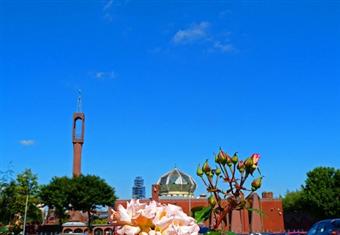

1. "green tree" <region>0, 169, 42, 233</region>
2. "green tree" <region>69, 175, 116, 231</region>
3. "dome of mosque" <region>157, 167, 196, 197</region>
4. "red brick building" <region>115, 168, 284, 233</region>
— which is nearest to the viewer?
"green tree" <region>0, 169, 42, 233</region>

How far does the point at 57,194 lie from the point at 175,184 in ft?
64.6

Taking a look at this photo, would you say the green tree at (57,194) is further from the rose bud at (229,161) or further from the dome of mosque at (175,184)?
the rose bud at (229,161)

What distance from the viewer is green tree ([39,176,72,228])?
45969 millimetres

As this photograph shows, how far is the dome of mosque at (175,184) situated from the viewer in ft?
198

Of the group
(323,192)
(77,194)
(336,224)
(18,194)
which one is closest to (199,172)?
(336,224)

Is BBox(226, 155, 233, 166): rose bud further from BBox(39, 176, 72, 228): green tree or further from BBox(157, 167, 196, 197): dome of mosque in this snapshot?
BBox(157, 167, 196, 197): dome of mosque

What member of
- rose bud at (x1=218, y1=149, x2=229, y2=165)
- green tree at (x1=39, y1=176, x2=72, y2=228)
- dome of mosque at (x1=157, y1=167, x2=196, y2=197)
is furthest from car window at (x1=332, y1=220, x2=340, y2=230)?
dome of mosque at (x1=157, y1=167, x2=196, y2=197)

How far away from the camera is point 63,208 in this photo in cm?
4756

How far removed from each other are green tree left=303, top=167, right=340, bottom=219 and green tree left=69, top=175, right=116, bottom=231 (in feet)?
70.5

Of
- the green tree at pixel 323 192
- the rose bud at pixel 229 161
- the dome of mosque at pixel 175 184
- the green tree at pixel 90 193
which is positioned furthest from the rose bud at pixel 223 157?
the dome of mosque at pixel 175 184

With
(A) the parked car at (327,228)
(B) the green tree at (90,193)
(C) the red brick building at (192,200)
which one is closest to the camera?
(A) the parked car at (327,228)

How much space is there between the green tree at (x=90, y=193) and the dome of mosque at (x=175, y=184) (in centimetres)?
1313

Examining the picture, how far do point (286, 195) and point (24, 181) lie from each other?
1743 inches

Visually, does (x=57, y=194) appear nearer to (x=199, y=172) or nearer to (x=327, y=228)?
(x=327, y=228)
